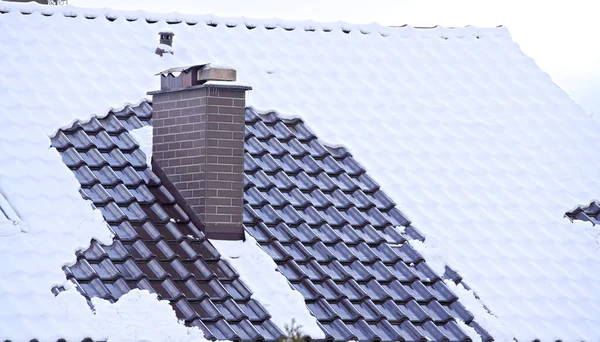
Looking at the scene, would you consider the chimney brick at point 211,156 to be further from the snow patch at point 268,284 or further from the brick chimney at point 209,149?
the snow patch at point 268,284

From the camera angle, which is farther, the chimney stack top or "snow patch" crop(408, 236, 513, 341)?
the chimney stack top

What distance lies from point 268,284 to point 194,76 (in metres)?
2.63

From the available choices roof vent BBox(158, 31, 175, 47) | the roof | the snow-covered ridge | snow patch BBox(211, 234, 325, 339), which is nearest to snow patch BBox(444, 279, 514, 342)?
the roof

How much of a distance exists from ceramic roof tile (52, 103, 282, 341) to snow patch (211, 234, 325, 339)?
106mm

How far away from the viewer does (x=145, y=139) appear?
16.4 meters

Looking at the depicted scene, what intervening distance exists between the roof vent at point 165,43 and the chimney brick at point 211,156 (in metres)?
2.60

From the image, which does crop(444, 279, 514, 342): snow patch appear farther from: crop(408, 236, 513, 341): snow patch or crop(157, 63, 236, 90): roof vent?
crop(157, 63, 236, 90): roof vent

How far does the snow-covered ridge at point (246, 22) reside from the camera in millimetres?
18312

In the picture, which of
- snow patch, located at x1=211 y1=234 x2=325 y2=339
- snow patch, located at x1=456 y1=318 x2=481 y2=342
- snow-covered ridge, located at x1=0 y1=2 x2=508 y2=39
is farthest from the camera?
snow-covered ridge, located at x1=0 y1=2 x2=508 y2=39

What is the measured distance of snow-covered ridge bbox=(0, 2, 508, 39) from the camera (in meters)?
18.3

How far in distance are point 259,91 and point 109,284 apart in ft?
16.2

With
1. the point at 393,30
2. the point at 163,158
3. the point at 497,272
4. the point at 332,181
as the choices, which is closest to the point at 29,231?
the point at 163,158

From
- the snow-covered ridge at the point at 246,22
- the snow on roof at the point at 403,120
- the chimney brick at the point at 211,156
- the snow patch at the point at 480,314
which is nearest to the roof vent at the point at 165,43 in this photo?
the snow on roof at the point at 403,120

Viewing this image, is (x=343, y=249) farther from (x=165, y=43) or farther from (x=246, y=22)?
(x=246, y=22)
